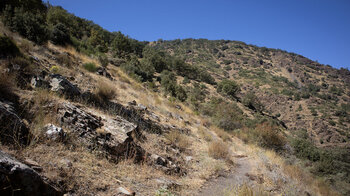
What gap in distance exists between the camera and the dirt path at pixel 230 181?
4.13 meters

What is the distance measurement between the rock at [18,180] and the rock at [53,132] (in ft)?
4.16

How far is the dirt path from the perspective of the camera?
4.13 m

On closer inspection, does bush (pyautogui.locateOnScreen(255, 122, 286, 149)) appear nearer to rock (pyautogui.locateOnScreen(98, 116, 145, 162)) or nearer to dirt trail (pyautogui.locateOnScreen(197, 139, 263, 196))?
dirt trail (pyautogui.locateOnScreen(197, 139, 263, 196))

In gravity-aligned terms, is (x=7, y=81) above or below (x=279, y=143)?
below

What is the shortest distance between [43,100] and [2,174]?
2709 mm

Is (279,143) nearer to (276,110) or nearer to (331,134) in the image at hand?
(331,134)

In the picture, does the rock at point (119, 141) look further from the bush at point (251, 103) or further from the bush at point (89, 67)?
the bush at point (251, 103)

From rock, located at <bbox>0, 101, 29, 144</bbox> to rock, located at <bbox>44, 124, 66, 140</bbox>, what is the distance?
306mm

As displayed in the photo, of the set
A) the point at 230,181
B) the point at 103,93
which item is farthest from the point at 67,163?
the point at 230,181

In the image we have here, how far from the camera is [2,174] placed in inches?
63.9

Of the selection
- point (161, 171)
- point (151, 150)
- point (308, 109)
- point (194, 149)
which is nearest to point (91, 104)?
point (151, 150)

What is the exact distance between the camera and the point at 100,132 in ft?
13.0

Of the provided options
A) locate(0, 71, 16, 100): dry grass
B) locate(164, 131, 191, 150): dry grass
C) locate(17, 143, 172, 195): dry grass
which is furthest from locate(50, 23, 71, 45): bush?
locate(17, 143, 172, 195): dry grass

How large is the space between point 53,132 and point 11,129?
2.02ft
